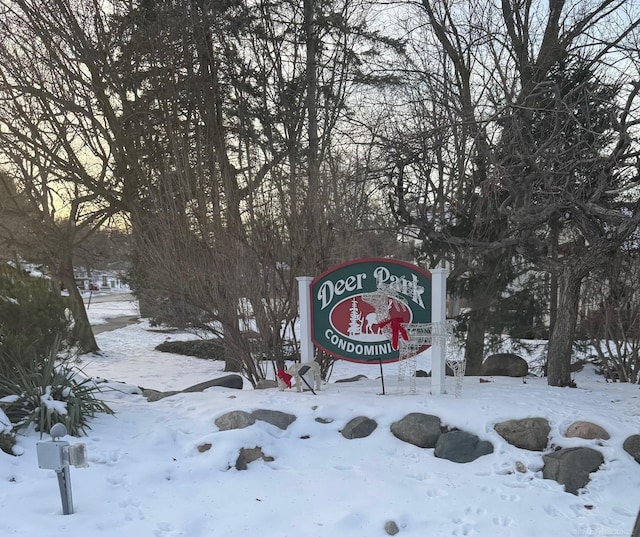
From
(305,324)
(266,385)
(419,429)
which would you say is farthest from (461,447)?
(266,385)

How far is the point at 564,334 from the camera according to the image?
21.8 ft

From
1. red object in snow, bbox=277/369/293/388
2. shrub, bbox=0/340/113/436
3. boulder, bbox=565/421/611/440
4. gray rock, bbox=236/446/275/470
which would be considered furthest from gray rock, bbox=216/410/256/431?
boulder, bbox=565/421/611/440

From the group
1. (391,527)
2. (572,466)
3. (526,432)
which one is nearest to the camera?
(391,527)

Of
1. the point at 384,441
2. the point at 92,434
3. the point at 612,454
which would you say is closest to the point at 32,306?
the point at 92,434

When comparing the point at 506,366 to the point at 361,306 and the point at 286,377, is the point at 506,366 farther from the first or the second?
the point at 286,377

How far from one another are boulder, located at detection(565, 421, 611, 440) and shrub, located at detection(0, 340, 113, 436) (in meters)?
4.85

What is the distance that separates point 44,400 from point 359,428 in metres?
3.23

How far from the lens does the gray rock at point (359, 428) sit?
5.20 meters

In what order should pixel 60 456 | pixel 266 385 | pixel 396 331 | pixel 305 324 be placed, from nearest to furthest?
pixel 60 456 < pixel 396 331 < pixel 305 324 < pixel 266 385

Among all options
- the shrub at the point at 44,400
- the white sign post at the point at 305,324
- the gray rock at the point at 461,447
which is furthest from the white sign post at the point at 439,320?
the shrub at the point at 44,400

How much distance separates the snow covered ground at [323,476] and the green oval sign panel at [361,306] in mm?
567

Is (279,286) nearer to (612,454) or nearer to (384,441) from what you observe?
(384,441)

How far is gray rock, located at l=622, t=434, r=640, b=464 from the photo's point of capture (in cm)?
459

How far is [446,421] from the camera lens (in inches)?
205
